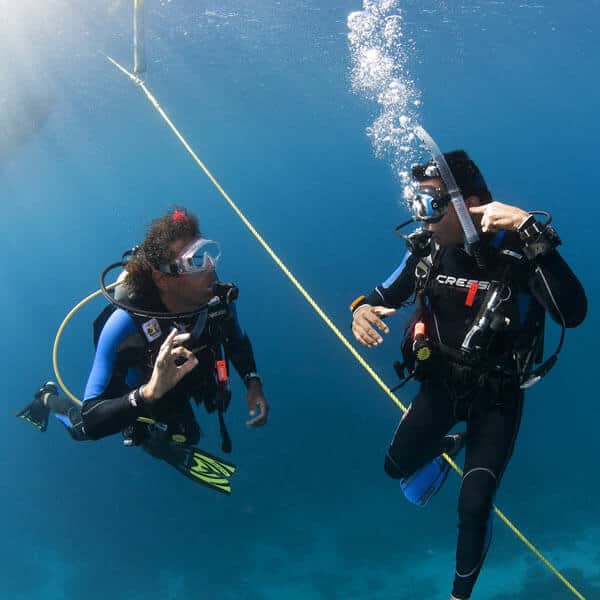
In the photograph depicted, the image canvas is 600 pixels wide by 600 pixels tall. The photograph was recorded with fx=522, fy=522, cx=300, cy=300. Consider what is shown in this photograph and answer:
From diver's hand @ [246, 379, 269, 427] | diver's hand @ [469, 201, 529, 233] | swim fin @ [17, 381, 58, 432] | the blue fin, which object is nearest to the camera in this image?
diver's hand @ [469, 201, 529, 233]

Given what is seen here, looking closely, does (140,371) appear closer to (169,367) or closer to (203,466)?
(169,367)

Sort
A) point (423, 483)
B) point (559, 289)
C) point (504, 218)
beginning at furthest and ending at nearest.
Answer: point (423, 483), point (559, 289), point (504, 218)

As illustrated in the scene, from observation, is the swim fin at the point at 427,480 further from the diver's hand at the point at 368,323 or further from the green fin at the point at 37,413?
the green fin at the point at 37,413

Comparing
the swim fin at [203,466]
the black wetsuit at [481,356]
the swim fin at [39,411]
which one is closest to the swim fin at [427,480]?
the black wetsuit at [481,356]

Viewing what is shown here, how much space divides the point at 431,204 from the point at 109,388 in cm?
208

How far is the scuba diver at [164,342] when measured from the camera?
2.86 metres

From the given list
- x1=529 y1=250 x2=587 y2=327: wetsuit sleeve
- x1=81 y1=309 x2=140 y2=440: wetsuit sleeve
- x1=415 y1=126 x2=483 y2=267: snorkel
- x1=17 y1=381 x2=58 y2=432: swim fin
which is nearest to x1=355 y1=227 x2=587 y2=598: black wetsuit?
x1=529 y1=250 x2=587 y2=327: wetsuit sleeve

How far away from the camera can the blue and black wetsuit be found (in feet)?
9.19

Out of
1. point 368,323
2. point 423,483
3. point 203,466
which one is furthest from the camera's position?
point 203,466

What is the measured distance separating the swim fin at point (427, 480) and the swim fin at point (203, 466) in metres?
1.19

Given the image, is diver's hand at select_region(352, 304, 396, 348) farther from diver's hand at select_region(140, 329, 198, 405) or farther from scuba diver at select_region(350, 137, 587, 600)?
diver's hand at select_region(140, 329, 198, 405)

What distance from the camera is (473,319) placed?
2938 millimetres

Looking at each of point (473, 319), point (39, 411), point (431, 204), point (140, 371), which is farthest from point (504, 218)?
point (39, 411)

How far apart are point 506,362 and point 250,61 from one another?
561 inches
